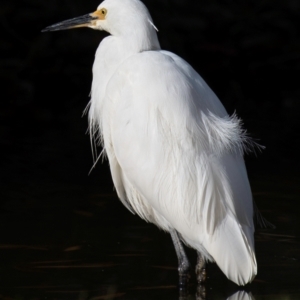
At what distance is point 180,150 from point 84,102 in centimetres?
476

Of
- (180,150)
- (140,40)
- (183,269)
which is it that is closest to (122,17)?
(140,40)

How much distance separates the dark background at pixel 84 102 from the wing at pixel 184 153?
63 cm

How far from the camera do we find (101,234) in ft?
13.0

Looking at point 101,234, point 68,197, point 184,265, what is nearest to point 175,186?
point 184,265

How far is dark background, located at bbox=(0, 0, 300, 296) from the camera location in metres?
4.21

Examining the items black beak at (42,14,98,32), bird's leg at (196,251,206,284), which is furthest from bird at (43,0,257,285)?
black beak at (42,14,98,32)

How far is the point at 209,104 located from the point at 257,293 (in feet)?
2.50

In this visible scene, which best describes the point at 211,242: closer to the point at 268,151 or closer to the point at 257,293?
the point at 257,293

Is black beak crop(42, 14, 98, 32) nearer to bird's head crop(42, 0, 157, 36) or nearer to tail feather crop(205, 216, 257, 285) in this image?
bird's head crop(42, 0, 157, 36)

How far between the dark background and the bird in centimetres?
62

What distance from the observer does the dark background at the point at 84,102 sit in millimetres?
4207

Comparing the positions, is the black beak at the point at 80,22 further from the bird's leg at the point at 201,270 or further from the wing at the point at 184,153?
the bird's leg at the point at 201,270

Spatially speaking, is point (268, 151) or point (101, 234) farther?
point (268, 151)

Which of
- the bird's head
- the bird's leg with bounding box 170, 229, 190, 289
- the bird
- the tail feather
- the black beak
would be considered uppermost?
the bird's head
